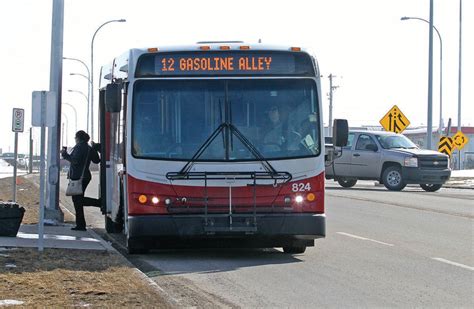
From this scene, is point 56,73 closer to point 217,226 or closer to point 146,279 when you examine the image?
point 217,226

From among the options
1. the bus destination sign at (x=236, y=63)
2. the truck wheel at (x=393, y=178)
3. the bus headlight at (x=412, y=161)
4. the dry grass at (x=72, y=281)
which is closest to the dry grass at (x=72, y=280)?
the dry grass at (x=72, y=281)

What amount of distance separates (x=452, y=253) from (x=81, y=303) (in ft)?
21.9

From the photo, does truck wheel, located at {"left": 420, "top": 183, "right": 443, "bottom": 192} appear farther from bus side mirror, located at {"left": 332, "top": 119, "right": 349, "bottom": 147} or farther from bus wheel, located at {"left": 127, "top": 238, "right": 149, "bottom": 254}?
bus wheel, located at {"left": 127, "top": 238, "right": 149, "bottom": 254}

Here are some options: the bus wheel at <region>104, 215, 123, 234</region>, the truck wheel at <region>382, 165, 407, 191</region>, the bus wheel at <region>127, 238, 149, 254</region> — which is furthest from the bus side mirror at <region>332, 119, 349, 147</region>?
the truck wheel at <region>382, 165, 407, 191</region>

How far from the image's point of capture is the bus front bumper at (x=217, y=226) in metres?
12.4

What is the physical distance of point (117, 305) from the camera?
8625 millimetres

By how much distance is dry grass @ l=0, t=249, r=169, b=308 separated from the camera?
349 inches

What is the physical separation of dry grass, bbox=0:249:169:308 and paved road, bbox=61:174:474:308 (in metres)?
0.41

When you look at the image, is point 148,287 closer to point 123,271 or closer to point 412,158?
point 123,271

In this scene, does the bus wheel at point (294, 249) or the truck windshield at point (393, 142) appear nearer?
the bus wheel at point (294, 249)

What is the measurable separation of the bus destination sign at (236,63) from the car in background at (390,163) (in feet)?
58.9

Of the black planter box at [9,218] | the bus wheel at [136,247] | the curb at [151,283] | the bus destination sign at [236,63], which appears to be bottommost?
the curb at [151,283]

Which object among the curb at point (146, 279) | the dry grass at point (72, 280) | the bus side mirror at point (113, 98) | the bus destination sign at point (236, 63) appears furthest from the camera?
the bus side mirror at point (113, 98)

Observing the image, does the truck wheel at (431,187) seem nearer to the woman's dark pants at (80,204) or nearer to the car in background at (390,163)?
the car in background at (390,163)
